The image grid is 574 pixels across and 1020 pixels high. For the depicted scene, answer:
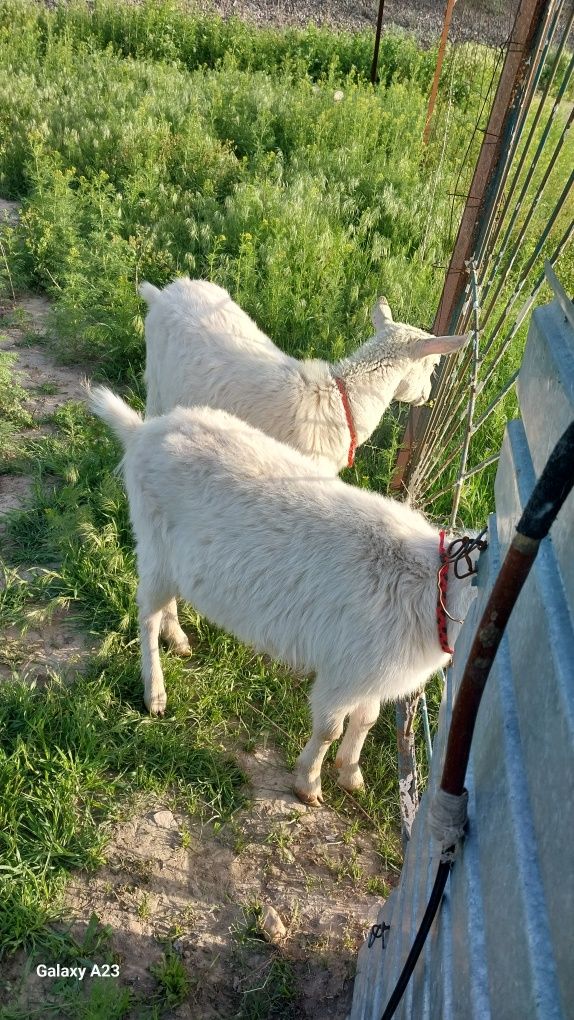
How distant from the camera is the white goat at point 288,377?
418 cm

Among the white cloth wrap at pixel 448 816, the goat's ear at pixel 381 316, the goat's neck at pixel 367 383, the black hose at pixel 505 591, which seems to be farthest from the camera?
the goat's ear at pixel 381 316

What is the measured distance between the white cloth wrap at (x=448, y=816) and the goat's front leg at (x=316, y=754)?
159cm

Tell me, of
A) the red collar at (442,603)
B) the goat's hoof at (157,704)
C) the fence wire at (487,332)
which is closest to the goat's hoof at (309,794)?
the goat's hoof at (157,704)

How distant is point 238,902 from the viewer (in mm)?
2807

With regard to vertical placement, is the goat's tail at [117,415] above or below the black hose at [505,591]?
below

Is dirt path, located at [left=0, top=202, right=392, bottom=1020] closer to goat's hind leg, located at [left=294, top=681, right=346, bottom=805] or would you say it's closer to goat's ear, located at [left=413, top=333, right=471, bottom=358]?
goat's hind leg, located at [left=294, top=681, right=346, bottom=805]

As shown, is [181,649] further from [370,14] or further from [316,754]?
[370,14]

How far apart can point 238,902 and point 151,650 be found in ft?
3.56

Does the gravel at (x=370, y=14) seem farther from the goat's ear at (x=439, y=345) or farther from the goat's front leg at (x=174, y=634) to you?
the goat's front leg at (x=174, y=634)

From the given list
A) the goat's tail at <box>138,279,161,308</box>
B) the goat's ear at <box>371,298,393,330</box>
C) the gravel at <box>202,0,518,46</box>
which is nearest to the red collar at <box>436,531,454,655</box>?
the goat's ear at <box>371,298,393,330</box>

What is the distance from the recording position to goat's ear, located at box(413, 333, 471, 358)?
12.4 ft

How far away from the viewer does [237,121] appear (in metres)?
8.95

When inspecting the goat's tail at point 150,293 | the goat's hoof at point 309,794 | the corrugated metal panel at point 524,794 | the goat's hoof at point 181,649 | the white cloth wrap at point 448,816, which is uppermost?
the corrugated metal panel at point 524,794

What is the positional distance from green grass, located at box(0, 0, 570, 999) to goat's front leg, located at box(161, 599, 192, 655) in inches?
4.7
